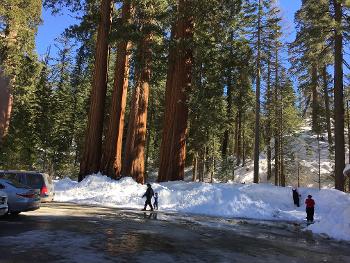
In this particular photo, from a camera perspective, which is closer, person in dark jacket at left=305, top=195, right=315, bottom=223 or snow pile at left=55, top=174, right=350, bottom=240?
person in dark jacket at left=305, top=195, right=315, bottom=223

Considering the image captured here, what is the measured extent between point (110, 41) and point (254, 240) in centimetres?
1846

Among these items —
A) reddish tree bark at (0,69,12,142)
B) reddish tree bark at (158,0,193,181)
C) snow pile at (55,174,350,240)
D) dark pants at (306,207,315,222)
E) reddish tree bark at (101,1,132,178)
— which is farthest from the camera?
reddish tree bark at (0,69,12,142)

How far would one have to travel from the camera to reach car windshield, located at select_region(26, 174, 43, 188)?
19562 millimetres

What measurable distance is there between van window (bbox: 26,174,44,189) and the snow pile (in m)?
5.83

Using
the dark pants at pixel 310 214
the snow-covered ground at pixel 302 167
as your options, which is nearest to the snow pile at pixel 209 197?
the dark pants at pixel 310 214

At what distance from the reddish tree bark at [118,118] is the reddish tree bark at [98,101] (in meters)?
0.61

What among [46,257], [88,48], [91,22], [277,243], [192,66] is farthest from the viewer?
[88,48]

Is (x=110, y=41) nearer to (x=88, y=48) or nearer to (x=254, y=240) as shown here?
(x=88, y=48)

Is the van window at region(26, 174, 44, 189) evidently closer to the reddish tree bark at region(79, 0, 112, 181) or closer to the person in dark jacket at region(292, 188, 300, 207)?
the reddish tree bark at region(79, 0, 112, 181)

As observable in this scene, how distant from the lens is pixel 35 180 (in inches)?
784

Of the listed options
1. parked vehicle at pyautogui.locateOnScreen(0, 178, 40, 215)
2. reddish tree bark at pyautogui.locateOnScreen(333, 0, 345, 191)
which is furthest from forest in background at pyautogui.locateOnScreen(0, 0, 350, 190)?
parked vehicle at pyautogui.locateOnScreen(0, 178, 40, 215)

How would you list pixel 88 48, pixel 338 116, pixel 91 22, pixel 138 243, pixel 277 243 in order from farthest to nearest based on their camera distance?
pixel 88 48, pixel 91 22, pixel 338 116, pixel 277 243, pixel 138 243

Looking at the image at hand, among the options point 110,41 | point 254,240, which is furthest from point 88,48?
point 254,240

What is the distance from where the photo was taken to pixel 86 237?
12.1m
